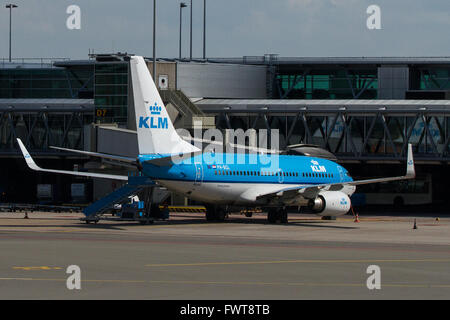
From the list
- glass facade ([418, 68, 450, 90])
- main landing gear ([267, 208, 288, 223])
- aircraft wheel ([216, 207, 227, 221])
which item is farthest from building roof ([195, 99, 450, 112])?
glass facade ([418, 68, 450, 90])

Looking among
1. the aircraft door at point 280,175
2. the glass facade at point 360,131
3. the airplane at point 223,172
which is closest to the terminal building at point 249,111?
the glass facade at point 360,131

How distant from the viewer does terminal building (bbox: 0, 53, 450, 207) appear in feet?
255

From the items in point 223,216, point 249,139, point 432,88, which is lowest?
point 223,216

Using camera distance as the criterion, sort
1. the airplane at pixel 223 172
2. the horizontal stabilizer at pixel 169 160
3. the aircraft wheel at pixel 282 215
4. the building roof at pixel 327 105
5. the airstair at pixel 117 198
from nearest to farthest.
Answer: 1. the airplane at pixel 223 172
2. the horizontal stabilizer at pixel 169 160
3. the airstair at pixel 117 198
4. the aircraft wheel at pixel 282 215
5. the building roof at pixel 327 105

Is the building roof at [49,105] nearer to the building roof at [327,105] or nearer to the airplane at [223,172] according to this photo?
the building roof at [327,105]

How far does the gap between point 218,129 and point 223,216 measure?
68.0 ft

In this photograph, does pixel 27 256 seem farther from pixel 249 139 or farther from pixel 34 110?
pixel 34 110

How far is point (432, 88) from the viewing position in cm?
10112

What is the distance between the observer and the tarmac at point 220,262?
22484 mm

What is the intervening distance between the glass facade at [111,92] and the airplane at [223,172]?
78.5 ft

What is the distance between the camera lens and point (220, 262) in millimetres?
30266

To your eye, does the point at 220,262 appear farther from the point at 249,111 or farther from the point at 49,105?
the point at 49,105

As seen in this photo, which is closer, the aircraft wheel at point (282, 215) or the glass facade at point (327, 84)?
the aircraft wheel at point (282, 215)
